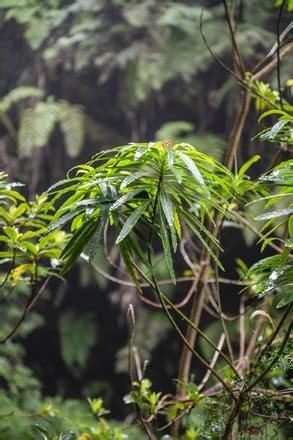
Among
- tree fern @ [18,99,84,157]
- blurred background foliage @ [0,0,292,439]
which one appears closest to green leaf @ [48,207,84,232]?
blurred background foliage @ [0,0,292,439]

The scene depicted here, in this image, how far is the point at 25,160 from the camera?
273 cm

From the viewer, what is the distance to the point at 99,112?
2.93 metres

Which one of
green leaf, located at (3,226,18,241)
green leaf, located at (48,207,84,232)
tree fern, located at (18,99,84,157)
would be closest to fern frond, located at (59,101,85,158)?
tree fern, located at (18,99,84,157)

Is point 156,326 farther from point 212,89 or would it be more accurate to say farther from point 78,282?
A: point 212,89

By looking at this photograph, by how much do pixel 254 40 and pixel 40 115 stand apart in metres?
1.18

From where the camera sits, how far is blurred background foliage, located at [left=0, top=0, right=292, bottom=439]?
2.37 metres

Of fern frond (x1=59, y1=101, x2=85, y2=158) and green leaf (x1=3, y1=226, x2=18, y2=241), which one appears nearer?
green leaf (x1=3, y1=226, x2=18, y2=241)

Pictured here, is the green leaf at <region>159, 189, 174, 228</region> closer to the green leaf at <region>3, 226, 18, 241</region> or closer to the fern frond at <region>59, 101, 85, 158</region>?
the green leaf at <region>3, 226, 18, 241</region>

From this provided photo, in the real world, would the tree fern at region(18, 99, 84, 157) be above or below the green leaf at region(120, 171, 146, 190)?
below

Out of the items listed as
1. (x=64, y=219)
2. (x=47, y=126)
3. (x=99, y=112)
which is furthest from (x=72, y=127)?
(x=64, y=219)

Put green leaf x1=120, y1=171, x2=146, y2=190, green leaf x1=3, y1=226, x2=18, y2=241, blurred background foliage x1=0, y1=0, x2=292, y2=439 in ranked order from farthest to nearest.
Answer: blurred background foliage x1=0, y1=0, x2=292, y2=439 < green leaf x1=3, y1=226, x2=18, y2=241 < green leaf x1=120, y1=171, x2=146, y2=190

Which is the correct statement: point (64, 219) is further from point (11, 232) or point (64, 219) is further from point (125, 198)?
point (11, 232)

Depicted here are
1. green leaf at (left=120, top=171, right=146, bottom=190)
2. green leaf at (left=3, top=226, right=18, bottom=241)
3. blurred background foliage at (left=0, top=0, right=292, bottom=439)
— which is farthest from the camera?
blurred background foliage at (left=0, top=0, right=292, bottom=439)

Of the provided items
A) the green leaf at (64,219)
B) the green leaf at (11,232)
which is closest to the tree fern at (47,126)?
the green leaf at (11,232)
